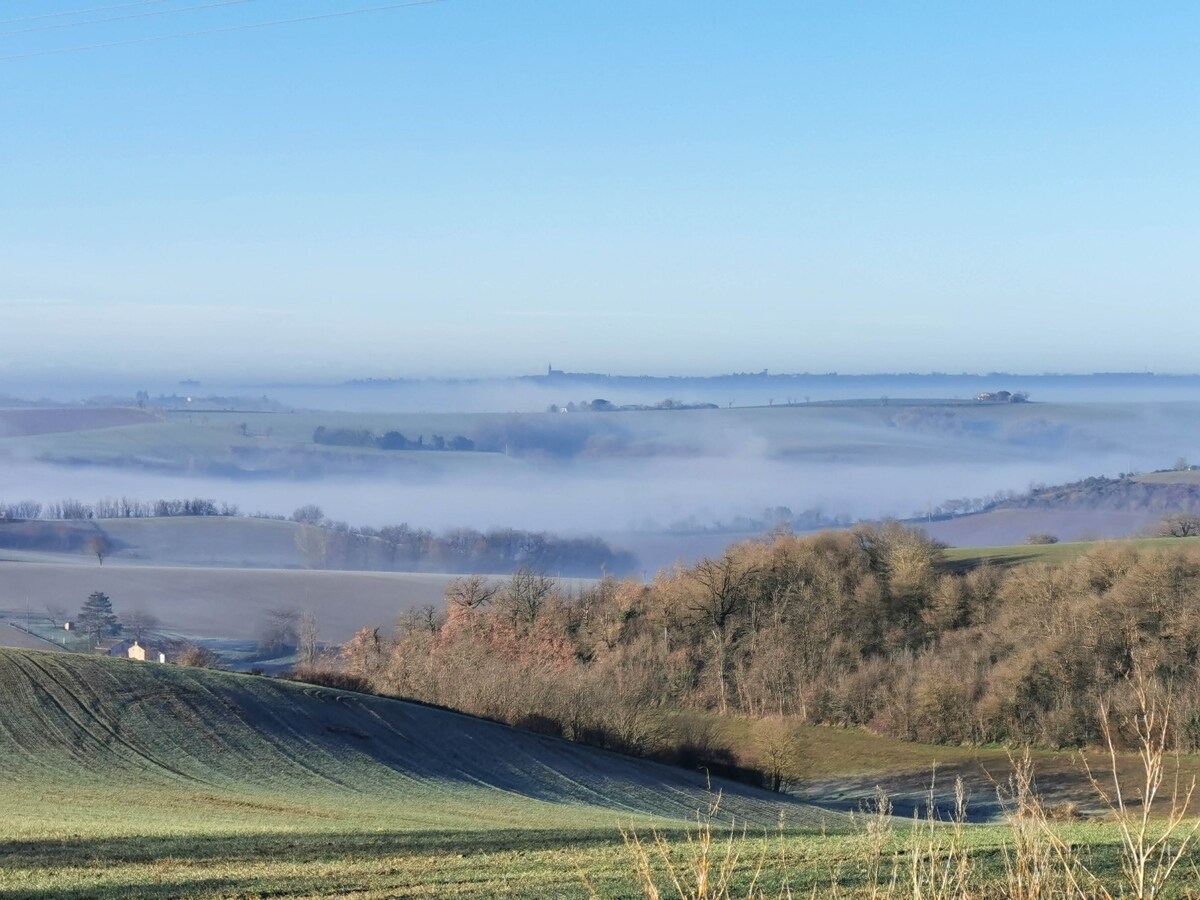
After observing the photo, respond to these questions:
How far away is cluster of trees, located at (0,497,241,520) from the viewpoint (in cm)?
18400

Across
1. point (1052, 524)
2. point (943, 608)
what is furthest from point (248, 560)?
point (943, 608)

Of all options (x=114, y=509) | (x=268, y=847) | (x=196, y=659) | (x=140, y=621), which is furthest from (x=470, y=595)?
(x=114, y=509)

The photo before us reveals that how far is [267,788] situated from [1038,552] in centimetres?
6344

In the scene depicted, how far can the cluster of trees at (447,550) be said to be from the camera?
163 meters

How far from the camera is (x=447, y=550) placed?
558ft

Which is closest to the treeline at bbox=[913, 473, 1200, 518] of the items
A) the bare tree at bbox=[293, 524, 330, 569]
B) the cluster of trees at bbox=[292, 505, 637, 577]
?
the cluster of trees at bbox=[292, 505, 637, 577]

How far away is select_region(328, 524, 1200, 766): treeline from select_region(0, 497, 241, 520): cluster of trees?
108189mm

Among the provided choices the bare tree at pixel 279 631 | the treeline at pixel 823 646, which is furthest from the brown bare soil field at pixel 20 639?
the treeline at pixel 823 646

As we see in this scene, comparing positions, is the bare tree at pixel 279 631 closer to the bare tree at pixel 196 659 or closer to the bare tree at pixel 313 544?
the bare tree at pixel 196 659

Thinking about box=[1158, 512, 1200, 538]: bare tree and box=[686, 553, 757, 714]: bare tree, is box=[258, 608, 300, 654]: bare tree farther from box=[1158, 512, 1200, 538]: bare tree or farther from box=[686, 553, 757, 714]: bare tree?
box=[1158, 512, 1200, 538]: bare tree

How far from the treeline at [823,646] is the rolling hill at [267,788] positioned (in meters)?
10.6

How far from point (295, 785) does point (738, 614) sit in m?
48.6

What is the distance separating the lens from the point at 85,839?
18.6 meters

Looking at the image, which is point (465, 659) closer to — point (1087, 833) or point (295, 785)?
point (295, 785)
